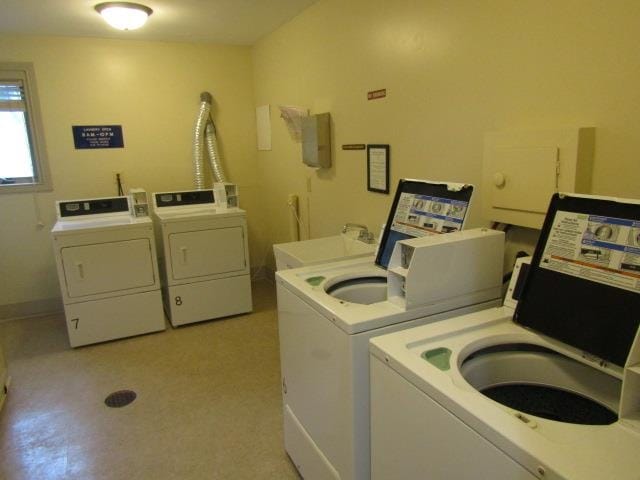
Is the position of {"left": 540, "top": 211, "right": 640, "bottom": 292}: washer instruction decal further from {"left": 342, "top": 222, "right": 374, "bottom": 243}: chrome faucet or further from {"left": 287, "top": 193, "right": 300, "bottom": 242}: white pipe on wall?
{"left": 287, "top": 193, "right": 300, "bottom": 242}: white pipe on wall

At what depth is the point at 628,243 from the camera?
112 centimetres

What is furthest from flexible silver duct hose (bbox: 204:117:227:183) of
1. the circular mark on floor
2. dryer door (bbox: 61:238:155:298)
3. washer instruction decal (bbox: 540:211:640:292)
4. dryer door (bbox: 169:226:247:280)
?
washer instruction decal (bbox: 540:211:640:292)

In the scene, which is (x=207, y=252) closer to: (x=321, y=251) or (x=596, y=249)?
(x=321, y=251)

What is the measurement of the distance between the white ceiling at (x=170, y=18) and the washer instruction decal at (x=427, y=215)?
1.95 metres

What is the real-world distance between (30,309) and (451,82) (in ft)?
13.2

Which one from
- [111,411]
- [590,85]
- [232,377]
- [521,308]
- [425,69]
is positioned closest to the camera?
[521,308]

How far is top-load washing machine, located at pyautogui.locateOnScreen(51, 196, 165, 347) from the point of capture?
10.6 ft

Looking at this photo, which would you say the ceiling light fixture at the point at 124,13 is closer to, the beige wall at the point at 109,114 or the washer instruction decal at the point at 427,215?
the beige wall at the point at 109,114

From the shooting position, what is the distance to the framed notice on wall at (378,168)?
2586mm

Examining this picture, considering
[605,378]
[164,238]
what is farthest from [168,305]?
[605,378]

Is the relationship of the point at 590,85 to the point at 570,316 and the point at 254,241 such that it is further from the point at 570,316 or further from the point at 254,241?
the point at 254,241

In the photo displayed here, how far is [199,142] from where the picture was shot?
14.0 ft

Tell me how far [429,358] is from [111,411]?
7.00ft

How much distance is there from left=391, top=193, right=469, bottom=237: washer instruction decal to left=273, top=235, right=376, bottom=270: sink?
0.34 meters
